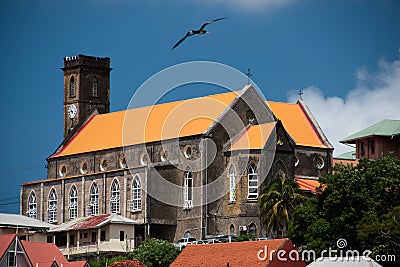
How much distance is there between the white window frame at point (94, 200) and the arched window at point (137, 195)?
514 centimetres

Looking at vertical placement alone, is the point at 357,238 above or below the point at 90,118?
below

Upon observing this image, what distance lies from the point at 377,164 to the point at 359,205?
2832 millimetres

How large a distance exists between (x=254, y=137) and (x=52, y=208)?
21.0 metres

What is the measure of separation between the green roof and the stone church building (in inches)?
109

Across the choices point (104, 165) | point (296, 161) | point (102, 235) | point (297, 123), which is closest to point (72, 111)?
point (104, 165)

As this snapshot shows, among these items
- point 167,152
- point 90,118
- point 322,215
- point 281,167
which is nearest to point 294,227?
point 322,215

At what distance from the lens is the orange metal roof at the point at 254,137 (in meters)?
99.5

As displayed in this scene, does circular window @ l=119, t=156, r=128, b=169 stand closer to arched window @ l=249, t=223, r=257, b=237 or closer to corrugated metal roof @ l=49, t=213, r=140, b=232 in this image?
corrugated metal roof @ l=49, t=213, r=140, b=232

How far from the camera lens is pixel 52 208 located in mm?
112688

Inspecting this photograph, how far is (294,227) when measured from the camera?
276 feet

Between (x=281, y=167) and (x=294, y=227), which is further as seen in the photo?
(x=281, y=167)

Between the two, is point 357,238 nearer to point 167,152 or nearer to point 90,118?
point 167,152

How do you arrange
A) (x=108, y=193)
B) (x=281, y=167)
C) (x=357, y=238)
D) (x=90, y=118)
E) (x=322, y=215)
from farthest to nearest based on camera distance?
1. (x=90, y=118)
2. (x=108, y=193)
3. (x=281, y=167)
4. (x=322, y=215)
5. (x=357, y=238)

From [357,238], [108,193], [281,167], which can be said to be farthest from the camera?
[108,193]
